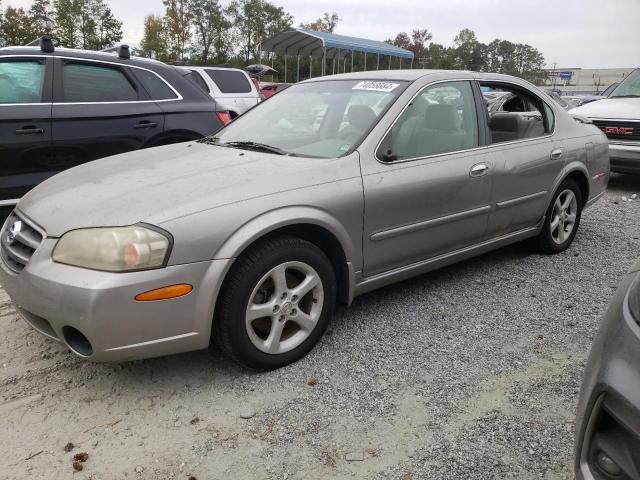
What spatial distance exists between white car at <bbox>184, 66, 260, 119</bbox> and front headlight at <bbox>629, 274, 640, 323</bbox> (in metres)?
8.26

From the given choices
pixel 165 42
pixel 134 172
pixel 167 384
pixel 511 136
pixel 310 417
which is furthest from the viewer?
pixel 165 42

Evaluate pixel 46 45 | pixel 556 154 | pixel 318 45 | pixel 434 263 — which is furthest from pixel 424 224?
pixel 318 45

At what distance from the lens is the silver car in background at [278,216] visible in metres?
2.32

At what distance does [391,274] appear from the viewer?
10.7 feet

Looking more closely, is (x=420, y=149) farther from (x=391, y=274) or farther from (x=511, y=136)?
(x=511, y=136)

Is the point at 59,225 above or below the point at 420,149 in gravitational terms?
below

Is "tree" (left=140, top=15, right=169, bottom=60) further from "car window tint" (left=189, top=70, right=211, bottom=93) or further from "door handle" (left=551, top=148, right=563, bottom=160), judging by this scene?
"door handle" (left=551, top=148, right=563, bottom=160)

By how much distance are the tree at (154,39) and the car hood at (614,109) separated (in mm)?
48693

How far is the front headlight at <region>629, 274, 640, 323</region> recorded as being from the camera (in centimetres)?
148

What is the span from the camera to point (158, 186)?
8.65 feet

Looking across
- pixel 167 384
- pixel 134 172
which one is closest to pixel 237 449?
pixel 167 384

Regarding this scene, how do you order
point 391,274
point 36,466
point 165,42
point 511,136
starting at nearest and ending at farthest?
point 36,466, point 391,274, point 511,136, point 165,42

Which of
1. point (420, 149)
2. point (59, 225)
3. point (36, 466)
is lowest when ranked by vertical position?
point (36, 466)

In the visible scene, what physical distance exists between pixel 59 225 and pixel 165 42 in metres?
56.2
